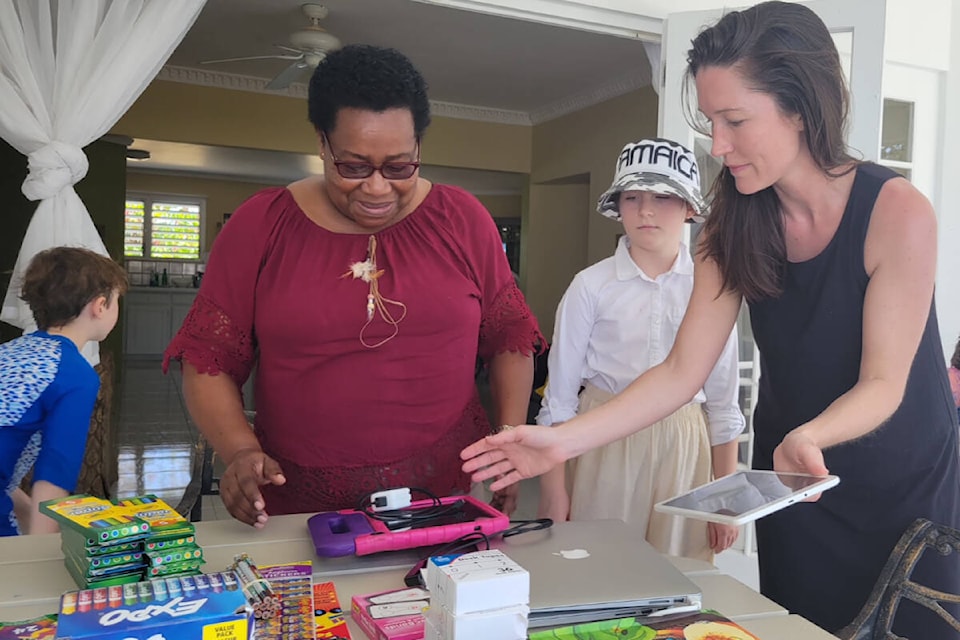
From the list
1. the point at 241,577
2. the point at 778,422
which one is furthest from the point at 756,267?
the point at 241,577

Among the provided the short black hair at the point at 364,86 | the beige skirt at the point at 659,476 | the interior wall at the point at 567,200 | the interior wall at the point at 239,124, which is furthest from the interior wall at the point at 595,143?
the short black hair at the point at 364,86

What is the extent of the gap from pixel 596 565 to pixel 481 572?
0.36 metres

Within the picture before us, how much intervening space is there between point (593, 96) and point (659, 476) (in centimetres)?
541

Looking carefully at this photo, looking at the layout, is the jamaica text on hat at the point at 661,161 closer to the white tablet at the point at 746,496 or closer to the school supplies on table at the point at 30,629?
the white tablet at the point at 746,496

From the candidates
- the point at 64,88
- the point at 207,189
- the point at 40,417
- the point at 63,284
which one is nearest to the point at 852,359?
the point at 40,417

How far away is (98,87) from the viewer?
273 cm

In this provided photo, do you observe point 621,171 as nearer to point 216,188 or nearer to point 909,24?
point 909,24

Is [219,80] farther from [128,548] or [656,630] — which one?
[656,630]

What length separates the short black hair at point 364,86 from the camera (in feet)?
4.21

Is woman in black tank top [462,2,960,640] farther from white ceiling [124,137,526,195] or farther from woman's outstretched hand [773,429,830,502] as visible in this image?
white ceiling [124,137,526,195]

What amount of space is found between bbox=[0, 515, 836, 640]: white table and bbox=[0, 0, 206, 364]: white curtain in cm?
174

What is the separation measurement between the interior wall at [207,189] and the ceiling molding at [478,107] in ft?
20.3

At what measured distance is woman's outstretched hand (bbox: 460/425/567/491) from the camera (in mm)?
1173

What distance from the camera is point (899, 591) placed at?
0.97 m
